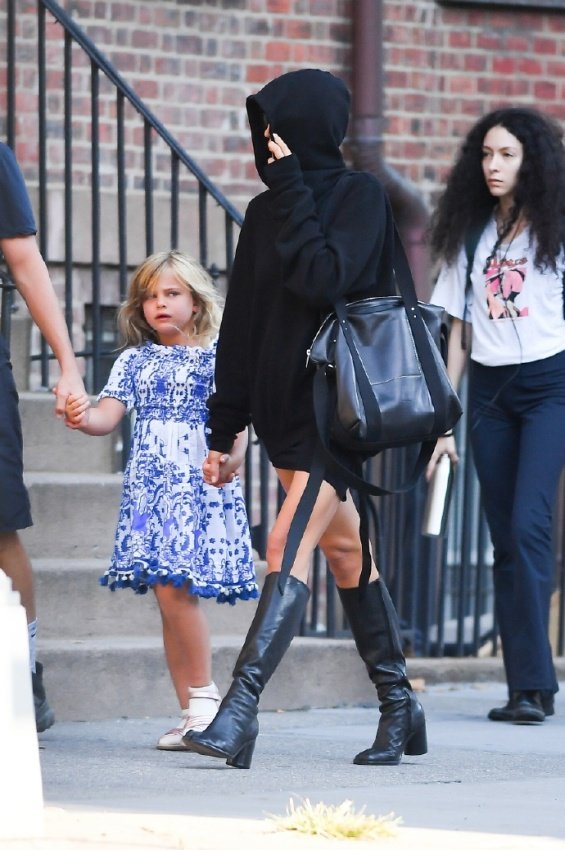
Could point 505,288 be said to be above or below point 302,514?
above

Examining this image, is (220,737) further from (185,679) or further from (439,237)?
(439,237)

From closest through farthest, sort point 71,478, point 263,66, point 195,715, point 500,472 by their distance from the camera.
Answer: point 195,715
point 500,472
point 71,478
point 263,66

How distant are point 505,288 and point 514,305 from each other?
2.4 inches

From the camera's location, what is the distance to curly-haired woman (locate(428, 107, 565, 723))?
5828 millimetres

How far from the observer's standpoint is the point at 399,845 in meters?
3.49

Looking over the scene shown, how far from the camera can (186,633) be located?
16.5ft

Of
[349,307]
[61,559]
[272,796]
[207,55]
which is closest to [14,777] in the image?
[272,796]

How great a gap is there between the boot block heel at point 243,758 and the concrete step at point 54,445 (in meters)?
2.23

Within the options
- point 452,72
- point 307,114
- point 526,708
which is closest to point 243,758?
point 307,114

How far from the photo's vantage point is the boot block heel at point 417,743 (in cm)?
472

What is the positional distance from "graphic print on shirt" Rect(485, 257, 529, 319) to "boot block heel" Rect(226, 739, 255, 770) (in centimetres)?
205

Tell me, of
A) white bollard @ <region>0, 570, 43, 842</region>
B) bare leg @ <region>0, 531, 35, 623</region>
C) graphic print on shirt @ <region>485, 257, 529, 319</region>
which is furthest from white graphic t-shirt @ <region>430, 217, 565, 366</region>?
white bollard @ <region>0, 570, 43, 842</region>

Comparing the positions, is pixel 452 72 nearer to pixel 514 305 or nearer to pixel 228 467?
pixel 514 305

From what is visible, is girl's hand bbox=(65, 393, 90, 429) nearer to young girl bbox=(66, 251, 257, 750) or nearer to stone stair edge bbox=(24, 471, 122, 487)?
young girl bbox=(66, 251, 257, 750)
